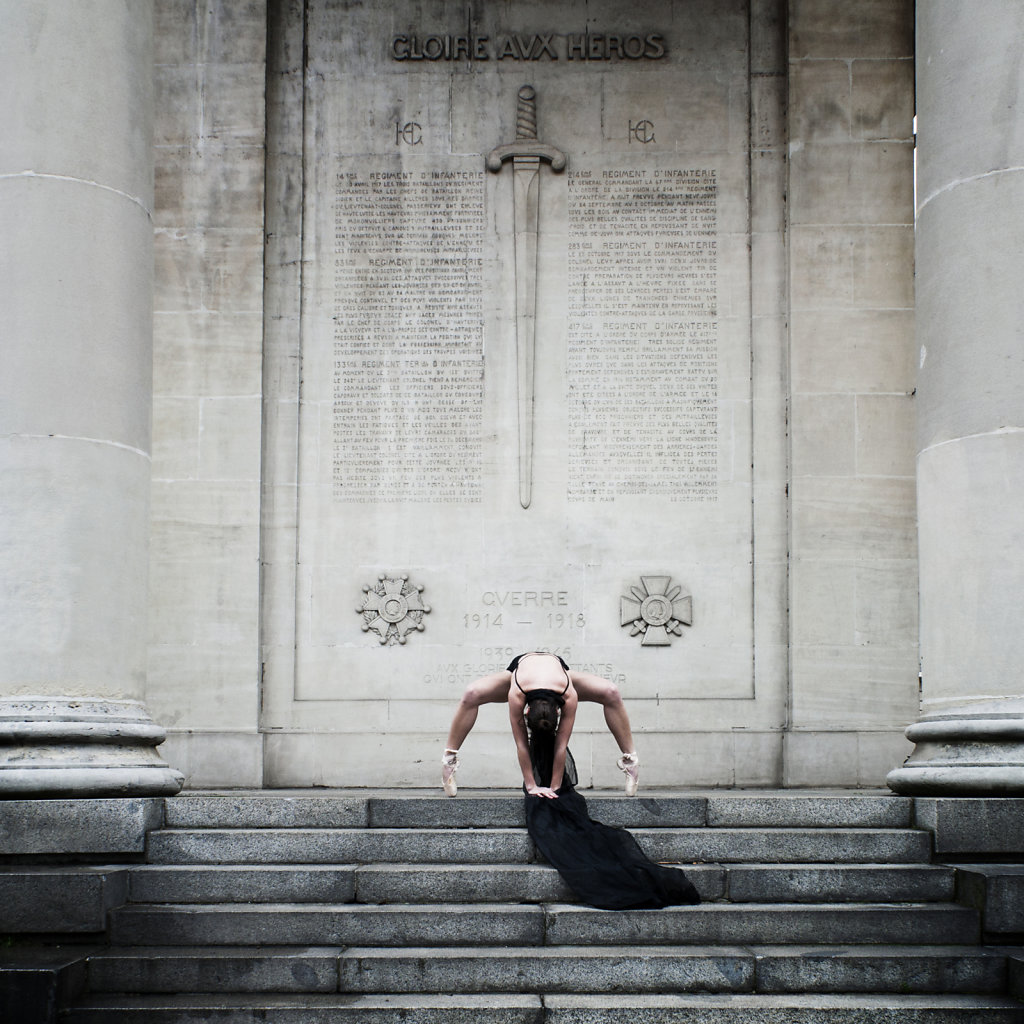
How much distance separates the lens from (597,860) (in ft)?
31.2

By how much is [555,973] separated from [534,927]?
47cm

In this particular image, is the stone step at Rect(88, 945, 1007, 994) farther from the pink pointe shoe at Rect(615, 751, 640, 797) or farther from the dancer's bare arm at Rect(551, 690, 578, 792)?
the pink pointe shoe at Rect(615, 751, 640, 797)

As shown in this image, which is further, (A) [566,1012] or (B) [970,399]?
(B) [970,399]

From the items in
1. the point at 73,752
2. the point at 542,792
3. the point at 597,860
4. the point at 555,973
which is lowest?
the point at 555,973

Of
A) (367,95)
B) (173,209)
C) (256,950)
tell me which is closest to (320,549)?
(173,209)

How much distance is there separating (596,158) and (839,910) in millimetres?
9297

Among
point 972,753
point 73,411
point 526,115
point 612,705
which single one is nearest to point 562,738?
point 612,705

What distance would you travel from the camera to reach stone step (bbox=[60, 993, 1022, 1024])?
8109 millimetres

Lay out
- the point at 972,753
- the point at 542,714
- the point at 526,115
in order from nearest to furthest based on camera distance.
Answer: the point at 972,753, the point at 542,714, the point at 526,115

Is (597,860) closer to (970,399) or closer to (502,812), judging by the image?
(502,812)

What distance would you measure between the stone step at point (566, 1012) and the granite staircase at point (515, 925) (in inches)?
0.5

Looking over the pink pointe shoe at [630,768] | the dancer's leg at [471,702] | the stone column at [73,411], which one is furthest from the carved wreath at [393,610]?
the pink pointe shoe at [630,768]

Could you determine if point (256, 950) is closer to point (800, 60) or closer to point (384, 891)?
point (384, 891)

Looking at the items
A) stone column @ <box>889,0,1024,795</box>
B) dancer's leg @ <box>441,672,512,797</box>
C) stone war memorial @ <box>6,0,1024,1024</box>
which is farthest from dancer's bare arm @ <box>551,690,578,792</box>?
Answer: stone column @ <box>889,0,1024,795</box>
